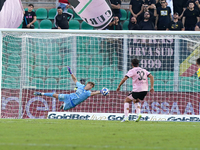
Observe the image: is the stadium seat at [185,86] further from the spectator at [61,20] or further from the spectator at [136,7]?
the spectator at [61,20]

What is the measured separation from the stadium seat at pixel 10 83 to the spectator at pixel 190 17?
24.2 ft

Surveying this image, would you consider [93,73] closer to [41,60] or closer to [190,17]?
[41,60]

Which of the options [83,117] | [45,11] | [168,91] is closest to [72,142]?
[83,117]

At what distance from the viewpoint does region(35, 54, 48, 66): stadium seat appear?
14062 millimetres

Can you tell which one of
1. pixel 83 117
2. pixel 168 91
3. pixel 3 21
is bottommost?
pixel 83 117

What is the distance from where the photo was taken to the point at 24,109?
1330 centimetres

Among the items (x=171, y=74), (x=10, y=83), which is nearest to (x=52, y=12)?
(x=10, y=83)

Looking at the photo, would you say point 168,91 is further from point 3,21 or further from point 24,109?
Result: point 3,21

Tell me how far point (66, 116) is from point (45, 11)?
615 centimetres

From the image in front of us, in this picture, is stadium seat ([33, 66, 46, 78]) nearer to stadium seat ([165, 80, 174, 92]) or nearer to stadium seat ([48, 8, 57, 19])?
stadium seat ([48, 8, 57, 19])

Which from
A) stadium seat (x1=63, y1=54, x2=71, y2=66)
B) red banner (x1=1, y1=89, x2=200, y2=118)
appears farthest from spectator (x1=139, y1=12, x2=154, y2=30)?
stadium seat (x1=63, y1=54, x2=71, y2=66)

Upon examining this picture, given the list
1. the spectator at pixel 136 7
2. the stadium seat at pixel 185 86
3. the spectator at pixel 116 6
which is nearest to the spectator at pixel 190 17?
the spectator at pixel 136 7

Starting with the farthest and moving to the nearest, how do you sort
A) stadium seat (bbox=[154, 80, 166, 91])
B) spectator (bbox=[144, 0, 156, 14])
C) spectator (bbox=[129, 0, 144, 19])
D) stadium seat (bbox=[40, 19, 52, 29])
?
stadium seat (bbox=[40, 19, 52, 29]) → spectator (bbox=[129, 0, 144, 19]) → spectator (bbox=[144, 0, 156, 14]) → stadium seat (bbox=[154, 80, 166, 91])

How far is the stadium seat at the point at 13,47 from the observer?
13.6 m
